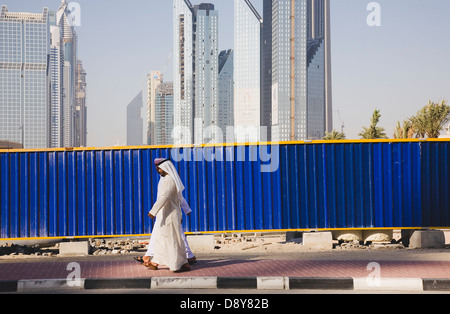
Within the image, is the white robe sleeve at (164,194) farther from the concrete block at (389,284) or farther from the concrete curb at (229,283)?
the concrete block at (389,284)

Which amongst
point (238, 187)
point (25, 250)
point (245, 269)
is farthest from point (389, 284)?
point (25, 250)

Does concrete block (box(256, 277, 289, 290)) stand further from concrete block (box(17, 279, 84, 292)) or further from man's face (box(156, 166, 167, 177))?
concrete block (box(17, 279, 84, 292))

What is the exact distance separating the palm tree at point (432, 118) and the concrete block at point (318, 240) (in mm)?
41601

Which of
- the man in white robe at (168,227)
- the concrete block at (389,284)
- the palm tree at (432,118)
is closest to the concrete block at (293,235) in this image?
the man in white robe at (168,227)

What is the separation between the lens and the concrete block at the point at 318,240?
41.4 ft

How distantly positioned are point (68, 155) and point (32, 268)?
3.57m

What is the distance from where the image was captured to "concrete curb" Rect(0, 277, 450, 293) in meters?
7.86

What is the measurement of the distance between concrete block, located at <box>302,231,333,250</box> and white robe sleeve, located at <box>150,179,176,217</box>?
4.72 metres

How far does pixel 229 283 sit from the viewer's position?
8.11 meters

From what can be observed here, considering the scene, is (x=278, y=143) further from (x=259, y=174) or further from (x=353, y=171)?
(x=353, y=171)

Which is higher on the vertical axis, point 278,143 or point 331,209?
point 278,143

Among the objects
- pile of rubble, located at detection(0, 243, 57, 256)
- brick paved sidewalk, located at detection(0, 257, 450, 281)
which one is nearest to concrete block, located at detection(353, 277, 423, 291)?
brick paved sidewalk, located at detection(0, 257, 450, 281)

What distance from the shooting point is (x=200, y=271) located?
891 centimetres
